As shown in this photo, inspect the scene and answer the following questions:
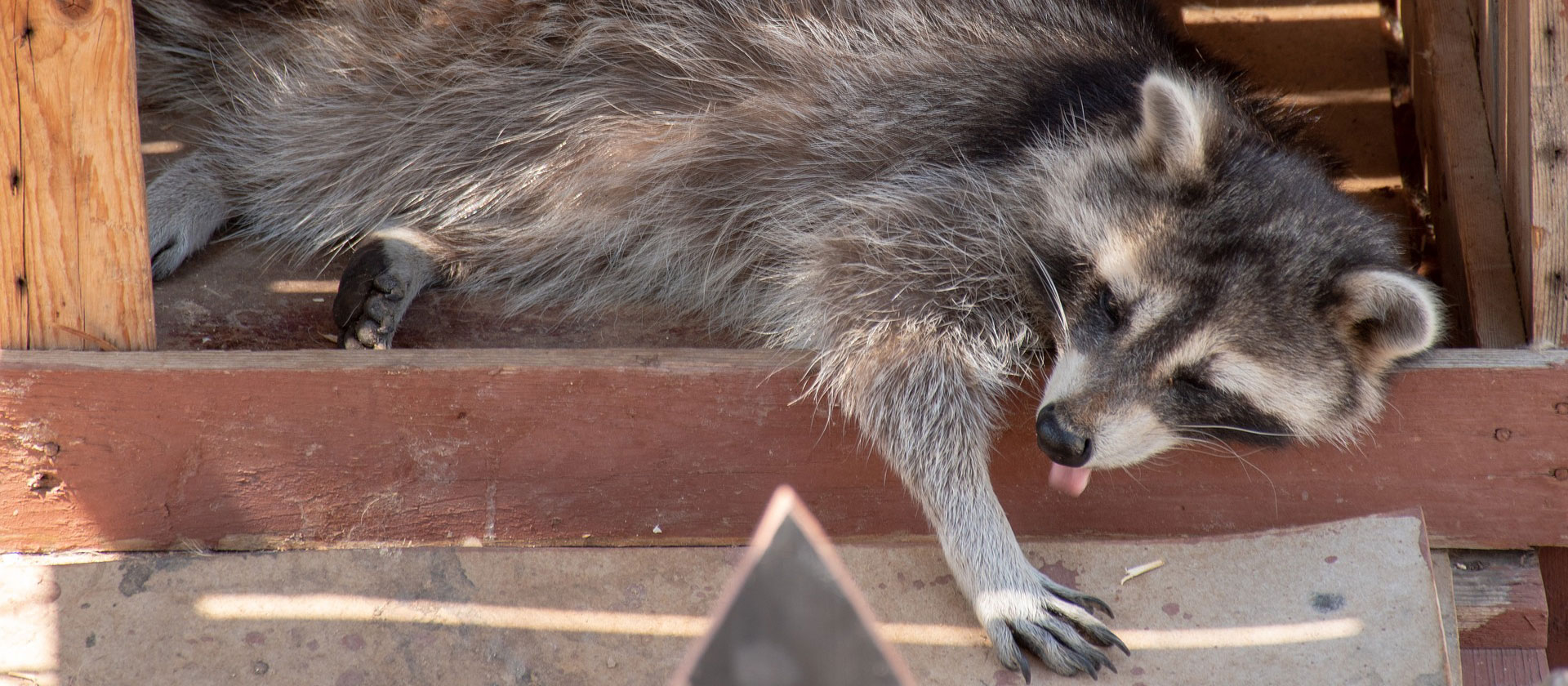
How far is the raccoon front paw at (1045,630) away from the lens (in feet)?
6.21

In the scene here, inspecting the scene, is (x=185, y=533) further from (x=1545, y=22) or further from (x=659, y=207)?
(x=1545, y=22)

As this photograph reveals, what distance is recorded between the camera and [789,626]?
0.79m

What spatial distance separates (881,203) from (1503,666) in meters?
1.42

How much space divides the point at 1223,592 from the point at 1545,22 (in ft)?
3.58

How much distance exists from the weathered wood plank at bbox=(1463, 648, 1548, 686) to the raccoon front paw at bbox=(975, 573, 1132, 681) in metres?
0.82

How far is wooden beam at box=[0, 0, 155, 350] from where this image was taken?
1.91 metres

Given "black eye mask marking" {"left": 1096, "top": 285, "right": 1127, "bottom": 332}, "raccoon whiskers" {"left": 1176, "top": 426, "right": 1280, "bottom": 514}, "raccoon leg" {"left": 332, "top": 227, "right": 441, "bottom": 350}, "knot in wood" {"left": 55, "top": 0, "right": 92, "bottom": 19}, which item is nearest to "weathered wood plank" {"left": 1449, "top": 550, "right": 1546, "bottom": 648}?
"raccoon whiskers" {"left": 1176, "top": 426, "right": 1280, "bottom": 514}

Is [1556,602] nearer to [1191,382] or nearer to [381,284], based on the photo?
[1191,382]

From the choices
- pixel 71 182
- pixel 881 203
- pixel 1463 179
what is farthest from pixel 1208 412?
pixel 71 182

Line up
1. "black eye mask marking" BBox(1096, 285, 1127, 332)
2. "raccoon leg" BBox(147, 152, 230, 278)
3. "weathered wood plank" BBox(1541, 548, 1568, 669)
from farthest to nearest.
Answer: "raccoon leg" BBox(147, 152, 230, 278), "weathered wood plank" BBox(1541, 548, 1568, 669), "black eye mask marking" BBox(1096, 285, 1127, 332)

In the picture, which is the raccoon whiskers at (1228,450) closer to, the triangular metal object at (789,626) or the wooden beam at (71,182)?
the triangular metal object at (789,626)

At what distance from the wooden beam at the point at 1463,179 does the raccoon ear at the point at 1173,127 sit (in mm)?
706

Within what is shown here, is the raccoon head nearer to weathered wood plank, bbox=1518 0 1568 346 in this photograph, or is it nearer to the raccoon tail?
weathered wood plank, bbox=1518 0 1568 346

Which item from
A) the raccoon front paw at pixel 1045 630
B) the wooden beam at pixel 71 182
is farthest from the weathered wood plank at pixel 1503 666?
the wooden beam at pixel 71 182
